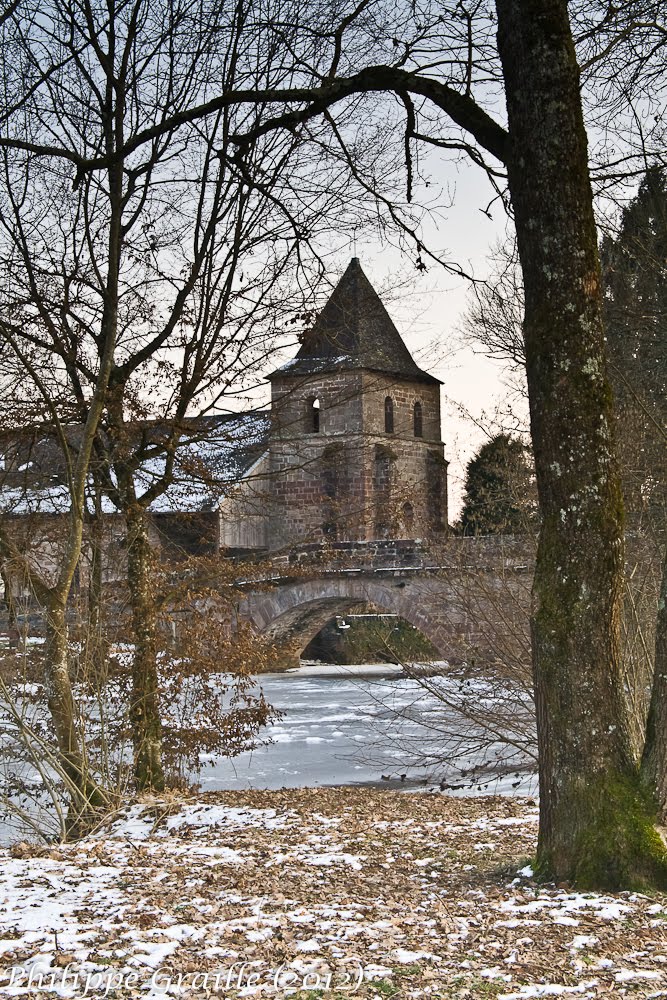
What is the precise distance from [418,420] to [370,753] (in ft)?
74.5

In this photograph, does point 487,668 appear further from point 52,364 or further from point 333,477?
point 333,477

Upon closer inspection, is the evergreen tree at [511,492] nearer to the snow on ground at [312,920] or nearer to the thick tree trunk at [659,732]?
the snow on ground at [312,920]

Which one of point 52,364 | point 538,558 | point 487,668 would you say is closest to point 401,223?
point 538,558

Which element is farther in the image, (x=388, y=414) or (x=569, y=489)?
(x=388, y=414)

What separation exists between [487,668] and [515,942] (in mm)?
5942

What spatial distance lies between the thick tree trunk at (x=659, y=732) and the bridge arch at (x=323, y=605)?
17.7 meters

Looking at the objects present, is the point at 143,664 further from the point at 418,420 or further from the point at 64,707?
the point at 418,420

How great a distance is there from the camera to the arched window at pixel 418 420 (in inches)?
1362

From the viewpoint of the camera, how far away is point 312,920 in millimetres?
4207

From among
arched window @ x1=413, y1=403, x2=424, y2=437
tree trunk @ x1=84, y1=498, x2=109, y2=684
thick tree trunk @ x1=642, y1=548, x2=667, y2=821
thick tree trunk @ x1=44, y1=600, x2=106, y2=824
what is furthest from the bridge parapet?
arched window @ x1=413, y1=403, x2=424, y2=437

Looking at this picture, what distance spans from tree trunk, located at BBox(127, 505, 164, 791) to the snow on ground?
61.1 inches

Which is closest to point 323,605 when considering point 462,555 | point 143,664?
point 462,555

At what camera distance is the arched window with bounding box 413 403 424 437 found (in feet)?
113

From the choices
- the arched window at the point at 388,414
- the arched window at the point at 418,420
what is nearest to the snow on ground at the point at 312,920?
the arched window at the point at 388,414
